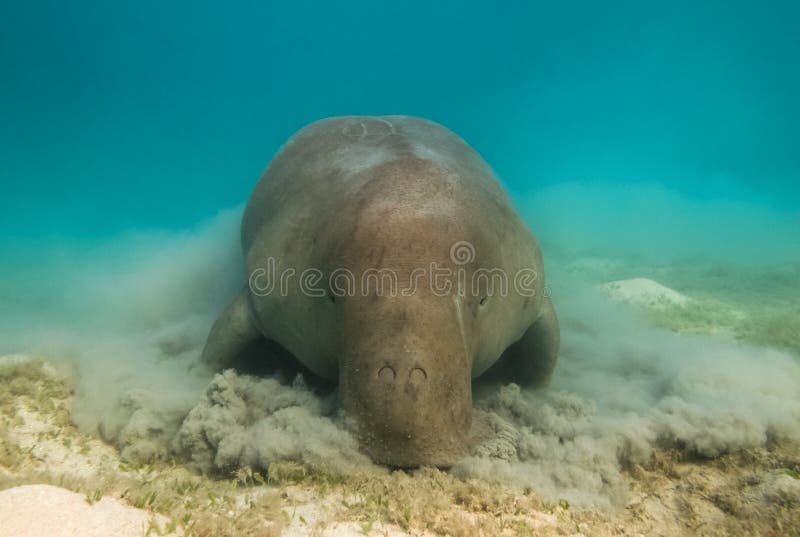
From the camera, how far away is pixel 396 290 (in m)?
2.88

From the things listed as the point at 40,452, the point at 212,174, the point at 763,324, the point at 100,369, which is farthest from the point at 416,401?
the point at 212,174

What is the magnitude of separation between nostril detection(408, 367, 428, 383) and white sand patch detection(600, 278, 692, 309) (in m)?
7.15

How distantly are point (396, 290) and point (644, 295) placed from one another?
789 cm

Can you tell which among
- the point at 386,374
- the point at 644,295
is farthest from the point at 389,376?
the point at 644,295

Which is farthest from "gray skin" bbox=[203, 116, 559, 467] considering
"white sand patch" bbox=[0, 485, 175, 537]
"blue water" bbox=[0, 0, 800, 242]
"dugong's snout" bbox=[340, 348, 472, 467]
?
"blue water" bbox=[0, 0, 800, 242]

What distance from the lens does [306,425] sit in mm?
2955

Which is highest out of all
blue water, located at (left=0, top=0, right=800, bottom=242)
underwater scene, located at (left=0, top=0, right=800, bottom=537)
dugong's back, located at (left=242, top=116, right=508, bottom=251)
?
blue water, located at (left=0, top=0, right=800, bottom=242)

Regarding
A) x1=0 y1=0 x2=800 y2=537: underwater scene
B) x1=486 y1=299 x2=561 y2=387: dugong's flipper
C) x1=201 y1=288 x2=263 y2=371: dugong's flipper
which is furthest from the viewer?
x1=486 y1=299 x2=561 y2=387: dugong's flipper

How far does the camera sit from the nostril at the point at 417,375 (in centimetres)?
258

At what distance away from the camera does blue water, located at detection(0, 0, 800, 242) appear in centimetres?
6506

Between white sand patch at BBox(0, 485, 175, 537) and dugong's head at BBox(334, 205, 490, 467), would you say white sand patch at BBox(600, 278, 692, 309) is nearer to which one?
dugong's head at BBox(334, 205, 490, 467)

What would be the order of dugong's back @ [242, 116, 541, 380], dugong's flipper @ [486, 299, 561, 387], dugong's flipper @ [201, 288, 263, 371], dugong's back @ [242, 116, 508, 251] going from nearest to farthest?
1. dugong's back @ [242, 116, 541, 380]
2. dugong's back @ [242, 116, 508, 251]
3. dugong's flipper @ [201, 288, 263, 371]
4. dugong's flipper @ [486, 299, 561, 387]

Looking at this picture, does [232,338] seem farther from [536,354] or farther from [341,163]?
[536,354]

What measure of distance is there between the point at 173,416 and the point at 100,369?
5.34 feet
